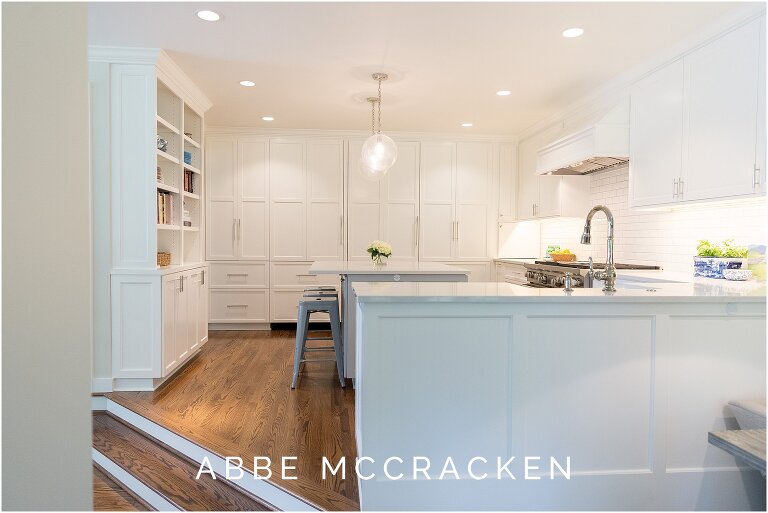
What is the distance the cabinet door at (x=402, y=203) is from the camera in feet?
20.4

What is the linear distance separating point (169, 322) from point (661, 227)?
393 centimetres

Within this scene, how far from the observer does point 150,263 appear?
358 centimetres

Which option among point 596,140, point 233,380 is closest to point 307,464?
point 233,380

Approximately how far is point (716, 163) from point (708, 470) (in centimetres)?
187

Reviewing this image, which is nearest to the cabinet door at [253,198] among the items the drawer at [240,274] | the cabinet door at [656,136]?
the drawer at [240,274]

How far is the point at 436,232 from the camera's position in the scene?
6273 mm

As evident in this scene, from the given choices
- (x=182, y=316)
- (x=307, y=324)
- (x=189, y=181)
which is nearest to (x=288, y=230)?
(x=189, y=181)

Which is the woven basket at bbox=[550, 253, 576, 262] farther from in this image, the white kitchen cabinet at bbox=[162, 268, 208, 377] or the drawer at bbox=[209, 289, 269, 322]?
the white kitchen cabinet at bbox=[162, 268, 208, 377]

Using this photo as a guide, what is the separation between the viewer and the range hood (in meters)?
3.94

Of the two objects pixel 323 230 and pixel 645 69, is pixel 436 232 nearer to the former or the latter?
pixel 323 230

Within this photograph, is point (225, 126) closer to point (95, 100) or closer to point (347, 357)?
point (95, 100)

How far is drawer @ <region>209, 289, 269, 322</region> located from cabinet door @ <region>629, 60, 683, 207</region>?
13.6 feet

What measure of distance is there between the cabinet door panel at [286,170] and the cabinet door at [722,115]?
13.5 feet

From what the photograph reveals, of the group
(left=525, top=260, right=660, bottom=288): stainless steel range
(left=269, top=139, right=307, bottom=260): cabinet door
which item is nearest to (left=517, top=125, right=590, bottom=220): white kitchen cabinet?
(left=525, top=260, right=660, bottom=288): stainless steel range
